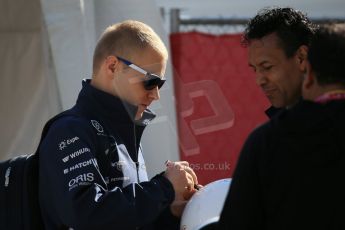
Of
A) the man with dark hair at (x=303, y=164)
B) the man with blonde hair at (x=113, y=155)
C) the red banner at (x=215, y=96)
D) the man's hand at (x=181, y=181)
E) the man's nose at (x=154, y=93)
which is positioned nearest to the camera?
the man with dark hair at (x=303, y=164)

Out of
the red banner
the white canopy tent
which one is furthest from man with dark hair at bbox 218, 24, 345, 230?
the red banner

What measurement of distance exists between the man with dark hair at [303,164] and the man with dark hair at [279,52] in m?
0.46

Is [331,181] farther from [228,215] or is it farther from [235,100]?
[235,100]

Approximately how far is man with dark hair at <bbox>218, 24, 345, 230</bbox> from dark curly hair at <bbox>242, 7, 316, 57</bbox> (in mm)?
519

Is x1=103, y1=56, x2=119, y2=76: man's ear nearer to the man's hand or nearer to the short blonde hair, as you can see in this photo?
the short blonde hair

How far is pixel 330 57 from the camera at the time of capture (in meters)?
1.29

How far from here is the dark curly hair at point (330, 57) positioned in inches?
50.4

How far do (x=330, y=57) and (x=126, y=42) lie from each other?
668 millimetres

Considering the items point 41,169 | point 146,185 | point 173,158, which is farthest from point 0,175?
point 173,158

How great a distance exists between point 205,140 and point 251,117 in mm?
335

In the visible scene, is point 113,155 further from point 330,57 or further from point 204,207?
point 330,57

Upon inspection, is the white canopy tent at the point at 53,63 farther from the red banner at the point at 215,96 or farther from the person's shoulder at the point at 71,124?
the person's shoulder at the point at 71,124

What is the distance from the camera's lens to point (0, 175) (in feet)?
6.03

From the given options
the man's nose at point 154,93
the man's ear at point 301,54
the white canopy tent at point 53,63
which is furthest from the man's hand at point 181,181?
the white canopy tent at point 53,63
